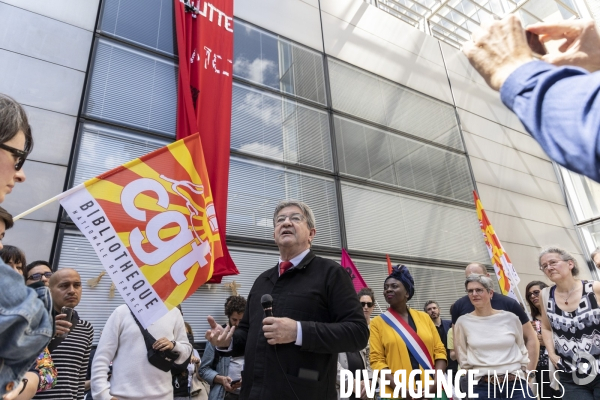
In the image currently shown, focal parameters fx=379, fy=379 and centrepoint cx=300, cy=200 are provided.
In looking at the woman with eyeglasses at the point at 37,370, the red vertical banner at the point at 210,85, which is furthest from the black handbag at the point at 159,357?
the red vertical banner at the point at 210,85

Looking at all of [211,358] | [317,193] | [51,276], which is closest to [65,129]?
[51,276]

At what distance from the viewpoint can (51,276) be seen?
3.03 m

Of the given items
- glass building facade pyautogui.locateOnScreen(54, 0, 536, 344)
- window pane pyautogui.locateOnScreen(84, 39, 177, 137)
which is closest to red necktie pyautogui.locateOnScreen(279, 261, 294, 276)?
glass building facade pyautogui.locateOnScreen(54, 0, 536, 344)

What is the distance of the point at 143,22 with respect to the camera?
6309 mm

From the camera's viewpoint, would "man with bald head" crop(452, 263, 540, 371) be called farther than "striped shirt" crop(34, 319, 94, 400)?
Yes

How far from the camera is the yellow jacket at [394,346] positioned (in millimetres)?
3279

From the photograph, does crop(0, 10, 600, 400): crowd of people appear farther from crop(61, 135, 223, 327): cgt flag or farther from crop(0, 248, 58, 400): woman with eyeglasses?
crop(61, 135, 223, 327): cgt flag

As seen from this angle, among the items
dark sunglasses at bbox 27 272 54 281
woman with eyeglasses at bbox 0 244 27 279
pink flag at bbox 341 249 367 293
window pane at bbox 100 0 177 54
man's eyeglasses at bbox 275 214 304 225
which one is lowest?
woman with eyeglasses at bbox 0 244 27 279

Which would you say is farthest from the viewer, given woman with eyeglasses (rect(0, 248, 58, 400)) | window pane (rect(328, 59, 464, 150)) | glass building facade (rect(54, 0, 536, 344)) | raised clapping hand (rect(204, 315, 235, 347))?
window pane (rect(328, 59, 464, 150))

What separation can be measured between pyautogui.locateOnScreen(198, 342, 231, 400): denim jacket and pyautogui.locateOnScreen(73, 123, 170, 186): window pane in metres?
2.77

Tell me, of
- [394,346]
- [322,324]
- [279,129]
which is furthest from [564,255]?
[279,129]

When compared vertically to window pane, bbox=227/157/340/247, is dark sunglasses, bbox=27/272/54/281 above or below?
below

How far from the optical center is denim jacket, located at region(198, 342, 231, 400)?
3637mm

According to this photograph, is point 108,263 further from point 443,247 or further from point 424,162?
point 424,162
